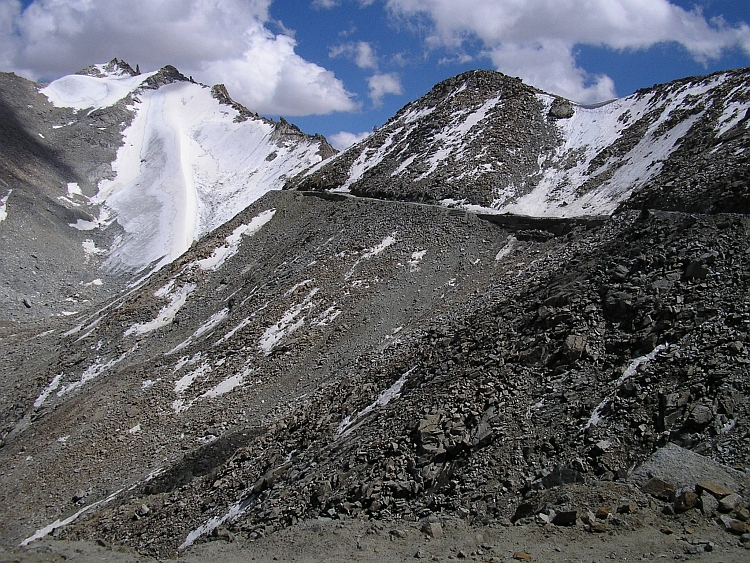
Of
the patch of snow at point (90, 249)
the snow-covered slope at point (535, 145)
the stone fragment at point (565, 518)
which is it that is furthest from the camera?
the patch of snow at point (90, 249)

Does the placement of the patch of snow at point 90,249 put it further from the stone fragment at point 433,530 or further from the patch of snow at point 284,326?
the stone fragment at point 433,530

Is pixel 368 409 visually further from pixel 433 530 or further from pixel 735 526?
pixel 735 526

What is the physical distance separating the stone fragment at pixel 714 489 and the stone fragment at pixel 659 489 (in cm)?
37

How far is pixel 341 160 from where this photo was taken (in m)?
42.1

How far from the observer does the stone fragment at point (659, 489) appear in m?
10.2

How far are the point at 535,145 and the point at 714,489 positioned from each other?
27.3 metres

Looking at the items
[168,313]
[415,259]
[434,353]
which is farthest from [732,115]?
[168,313]

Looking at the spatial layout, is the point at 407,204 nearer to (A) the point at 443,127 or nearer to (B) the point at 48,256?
(A) the point at 443,127

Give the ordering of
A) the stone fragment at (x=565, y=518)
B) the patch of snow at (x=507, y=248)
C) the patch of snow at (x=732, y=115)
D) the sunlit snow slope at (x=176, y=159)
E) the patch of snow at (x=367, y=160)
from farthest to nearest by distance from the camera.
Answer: the sunlit snow slope at (x=176, y=159) → the patch of snow at (x=367, y=160) → the patch of snow at (x=732, y=115) → the patch of snow at (x=507, y=248) → the stone fragment at (x=565, y=518)

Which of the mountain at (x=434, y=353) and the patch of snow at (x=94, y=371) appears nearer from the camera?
the mountain at (x=434, y=353)

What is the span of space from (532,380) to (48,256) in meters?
48.2

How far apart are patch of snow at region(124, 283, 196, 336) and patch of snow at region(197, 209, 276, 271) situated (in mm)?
1932

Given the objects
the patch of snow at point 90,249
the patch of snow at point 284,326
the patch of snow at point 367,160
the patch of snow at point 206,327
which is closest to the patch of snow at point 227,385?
the patch of snow at point 284,326

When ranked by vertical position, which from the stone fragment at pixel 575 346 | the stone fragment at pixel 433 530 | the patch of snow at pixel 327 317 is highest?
the patch of snow at pixel 327 317
